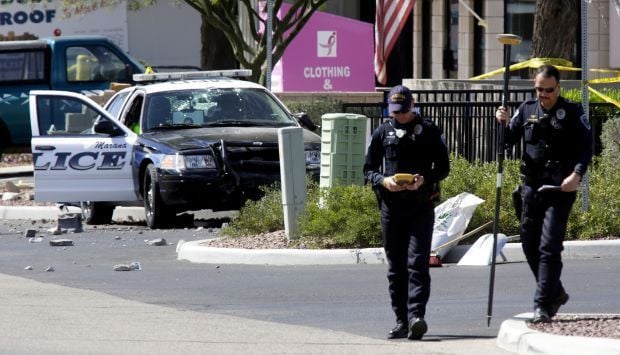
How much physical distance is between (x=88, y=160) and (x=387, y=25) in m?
8.76

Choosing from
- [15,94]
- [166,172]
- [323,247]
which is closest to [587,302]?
[323,247]

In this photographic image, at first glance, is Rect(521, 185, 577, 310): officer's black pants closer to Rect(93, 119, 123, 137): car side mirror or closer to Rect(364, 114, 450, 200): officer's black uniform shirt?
Rect(364, 114, 450, 200): officer's black uniform shirt

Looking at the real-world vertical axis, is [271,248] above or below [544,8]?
below

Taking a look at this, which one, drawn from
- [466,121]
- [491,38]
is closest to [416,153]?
[466,121]

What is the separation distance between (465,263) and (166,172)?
447 cm

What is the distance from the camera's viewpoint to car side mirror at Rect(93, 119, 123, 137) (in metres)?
16.6

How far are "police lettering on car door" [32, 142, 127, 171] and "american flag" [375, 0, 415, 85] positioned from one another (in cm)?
802

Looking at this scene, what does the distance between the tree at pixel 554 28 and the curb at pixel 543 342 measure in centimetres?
1319

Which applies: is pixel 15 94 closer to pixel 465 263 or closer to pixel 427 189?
pixel 465 263

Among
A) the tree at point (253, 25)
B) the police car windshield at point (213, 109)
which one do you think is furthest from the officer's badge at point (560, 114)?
the tree at point (253, 25)

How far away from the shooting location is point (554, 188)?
896 cm

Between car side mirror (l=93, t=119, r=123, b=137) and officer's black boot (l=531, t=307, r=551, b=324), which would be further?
car side mirror (l=93, t=119, r=123, b=137)

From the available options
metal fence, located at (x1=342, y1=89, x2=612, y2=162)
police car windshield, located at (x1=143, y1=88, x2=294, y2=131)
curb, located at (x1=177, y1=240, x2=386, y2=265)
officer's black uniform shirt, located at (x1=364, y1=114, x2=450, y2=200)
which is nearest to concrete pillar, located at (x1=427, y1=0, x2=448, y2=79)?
metal fence, located at (x1=342, y1=89, x2=612, y2=162)

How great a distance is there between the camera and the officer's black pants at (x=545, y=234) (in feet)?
29.2
